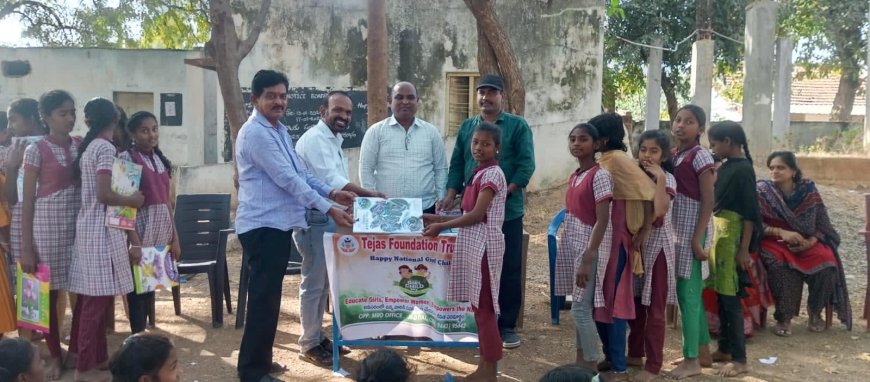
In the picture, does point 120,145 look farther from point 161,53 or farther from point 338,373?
point 161,53

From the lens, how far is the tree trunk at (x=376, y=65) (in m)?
7.80

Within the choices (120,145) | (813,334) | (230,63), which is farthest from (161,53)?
(813,334)

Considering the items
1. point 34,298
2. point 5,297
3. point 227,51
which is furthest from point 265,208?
point 227,51

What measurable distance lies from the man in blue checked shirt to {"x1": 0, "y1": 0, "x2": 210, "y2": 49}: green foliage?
11942 mm

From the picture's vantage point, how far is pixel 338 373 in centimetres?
483

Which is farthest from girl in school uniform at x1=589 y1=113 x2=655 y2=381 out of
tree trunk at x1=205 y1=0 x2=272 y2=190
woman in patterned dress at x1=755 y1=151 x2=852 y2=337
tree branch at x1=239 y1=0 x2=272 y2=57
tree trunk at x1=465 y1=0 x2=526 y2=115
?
tree branch at x1=239 y1=0 x2=272 y2=57

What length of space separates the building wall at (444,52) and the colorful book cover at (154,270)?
22.1ft

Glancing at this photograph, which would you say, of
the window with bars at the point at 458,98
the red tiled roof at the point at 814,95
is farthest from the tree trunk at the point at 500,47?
the red tiled roof at the point at 814,95

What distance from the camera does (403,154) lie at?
534 centimetres

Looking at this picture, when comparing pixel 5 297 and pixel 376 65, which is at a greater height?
pixel 376 65

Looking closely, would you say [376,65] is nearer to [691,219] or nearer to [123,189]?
[123,189]

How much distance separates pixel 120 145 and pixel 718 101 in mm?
37020

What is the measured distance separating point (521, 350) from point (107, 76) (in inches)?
465

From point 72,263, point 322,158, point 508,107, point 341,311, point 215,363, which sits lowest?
point 215,363
